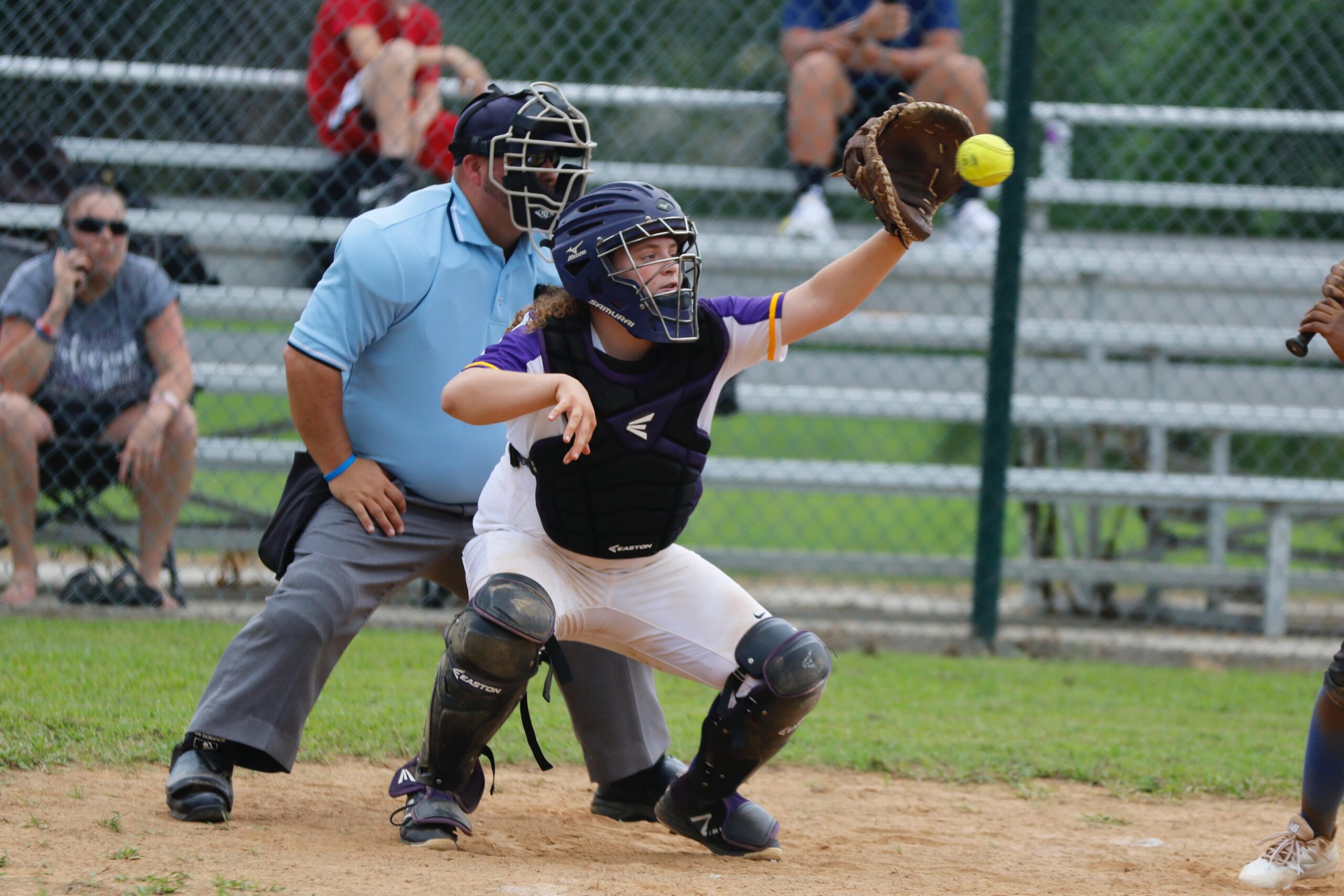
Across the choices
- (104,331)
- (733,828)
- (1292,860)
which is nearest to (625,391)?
(733,828)

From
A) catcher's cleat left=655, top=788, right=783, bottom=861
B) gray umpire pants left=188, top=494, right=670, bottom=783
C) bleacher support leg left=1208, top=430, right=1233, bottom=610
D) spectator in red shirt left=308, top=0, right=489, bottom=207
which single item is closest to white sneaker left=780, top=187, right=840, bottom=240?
spectator in red shirt left=308, top=0, right=489, bottom=207

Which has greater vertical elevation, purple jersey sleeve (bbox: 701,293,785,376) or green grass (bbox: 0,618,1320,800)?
purple jersey sleeve (bbox: 701,293,785,376)

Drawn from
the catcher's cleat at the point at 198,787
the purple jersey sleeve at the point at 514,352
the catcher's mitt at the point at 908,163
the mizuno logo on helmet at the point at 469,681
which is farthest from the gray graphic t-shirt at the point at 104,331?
the catcher's mitt at the point at 908,163

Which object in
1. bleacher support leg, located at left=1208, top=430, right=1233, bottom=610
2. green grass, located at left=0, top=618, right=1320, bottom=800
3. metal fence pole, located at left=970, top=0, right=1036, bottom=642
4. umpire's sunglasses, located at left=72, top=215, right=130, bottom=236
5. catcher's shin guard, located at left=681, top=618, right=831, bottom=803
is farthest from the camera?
bleacher support leg, located at left=1208, top=430, right=1233, bottom=610

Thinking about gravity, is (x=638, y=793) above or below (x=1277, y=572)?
below

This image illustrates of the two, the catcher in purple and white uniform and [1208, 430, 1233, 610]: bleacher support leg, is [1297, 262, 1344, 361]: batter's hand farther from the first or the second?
[1208, 430, 1233, 610]: bleacher support leg

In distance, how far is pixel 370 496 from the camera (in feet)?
10.5

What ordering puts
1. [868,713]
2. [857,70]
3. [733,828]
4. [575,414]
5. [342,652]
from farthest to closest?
[857,70] < [868,713] < [342,652] < [733,828] < [575,414]

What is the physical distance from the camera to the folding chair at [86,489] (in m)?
5.36

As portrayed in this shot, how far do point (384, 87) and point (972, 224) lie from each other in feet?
9.26

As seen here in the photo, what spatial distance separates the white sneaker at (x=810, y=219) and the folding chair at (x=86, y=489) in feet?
10.4

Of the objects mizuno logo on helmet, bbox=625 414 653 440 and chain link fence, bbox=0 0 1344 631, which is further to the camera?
→ chain link fence, bbox=0 0 1344 631

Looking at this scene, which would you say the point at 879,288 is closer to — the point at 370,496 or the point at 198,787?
the point at 370,496

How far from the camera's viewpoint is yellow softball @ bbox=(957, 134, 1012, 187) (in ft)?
9.22
